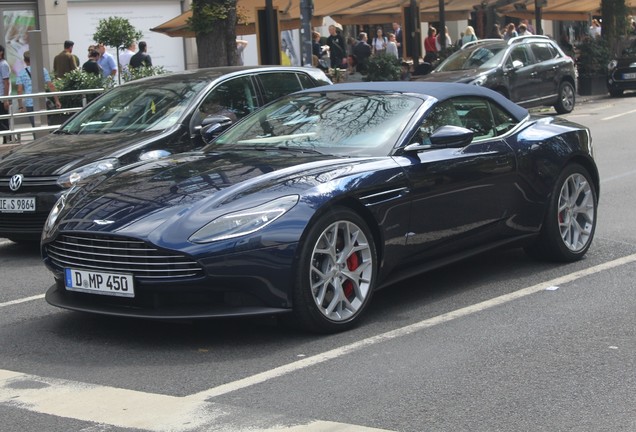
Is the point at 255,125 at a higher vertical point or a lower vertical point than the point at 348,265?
higher

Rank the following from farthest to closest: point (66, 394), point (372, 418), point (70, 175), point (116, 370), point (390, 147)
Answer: point (70, 175), point (390, 147), point (116, 370), point (66, 394), point (372, 418)

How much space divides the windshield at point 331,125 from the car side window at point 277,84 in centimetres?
328

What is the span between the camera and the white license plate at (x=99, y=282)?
→ 6.35m

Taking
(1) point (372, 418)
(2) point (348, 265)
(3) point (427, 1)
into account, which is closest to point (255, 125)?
(2) point (348, 265)

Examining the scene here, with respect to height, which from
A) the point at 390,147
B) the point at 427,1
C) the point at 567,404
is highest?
the point at 427,1

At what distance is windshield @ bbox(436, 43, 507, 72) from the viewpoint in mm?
24094

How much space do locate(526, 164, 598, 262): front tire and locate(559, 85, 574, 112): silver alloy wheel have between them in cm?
1721

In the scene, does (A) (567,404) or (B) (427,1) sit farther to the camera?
(B) (427,1)

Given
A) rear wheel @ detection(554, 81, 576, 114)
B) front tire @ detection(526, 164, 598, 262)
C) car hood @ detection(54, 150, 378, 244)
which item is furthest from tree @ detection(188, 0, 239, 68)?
car hood @ detection(54, 150, 378, 244)

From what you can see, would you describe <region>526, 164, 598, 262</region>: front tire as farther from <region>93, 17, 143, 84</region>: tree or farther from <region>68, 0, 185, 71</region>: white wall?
<region>68, 0, 185, 71</region>: white wall

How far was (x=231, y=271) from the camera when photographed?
6.21m

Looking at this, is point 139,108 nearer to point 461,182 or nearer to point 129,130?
point 129,130

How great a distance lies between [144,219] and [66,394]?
1.16 meters

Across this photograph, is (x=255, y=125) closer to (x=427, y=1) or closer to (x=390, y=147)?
(x=390, y=147)
